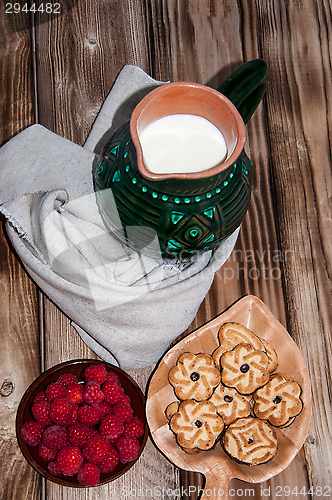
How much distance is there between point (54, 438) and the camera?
76 cm

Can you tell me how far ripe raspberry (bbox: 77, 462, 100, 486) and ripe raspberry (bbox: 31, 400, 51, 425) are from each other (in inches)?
4.1

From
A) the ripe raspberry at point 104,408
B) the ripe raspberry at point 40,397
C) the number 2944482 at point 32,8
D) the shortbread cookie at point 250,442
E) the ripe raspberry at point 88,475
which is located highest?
the number 2944482 at point 32,8

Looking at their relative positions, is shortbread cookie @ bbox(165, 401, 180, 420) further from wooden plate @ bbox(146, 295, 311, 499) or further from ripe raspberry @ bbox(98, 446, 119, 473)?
ripe raspberry @ bbox(98, 446, 119, 473)

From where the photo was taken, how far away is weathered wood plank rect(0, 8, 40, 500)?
2.71 ft

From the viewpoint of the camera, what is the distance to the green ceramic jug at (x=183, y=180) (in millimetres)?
550

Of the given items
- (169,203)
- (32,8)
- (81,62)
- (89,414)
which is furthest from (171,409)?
(32,8)

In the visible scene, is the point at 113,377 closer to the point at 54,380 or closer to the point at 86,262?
the point at 54,380

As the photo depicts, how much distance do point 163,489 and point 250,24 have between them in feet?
3.34

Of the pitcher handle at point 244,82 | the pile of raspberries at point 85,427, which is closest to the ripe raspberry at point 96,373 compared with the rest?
the pile of raspberries at point 85,427

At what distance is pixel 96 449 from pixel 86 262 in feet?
1.06

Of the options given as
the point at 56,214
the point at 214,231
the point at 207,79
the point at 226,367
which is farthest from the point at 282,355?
the point at 207,79

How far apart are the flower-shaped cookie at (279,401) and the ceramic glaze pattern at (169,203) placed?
34 centimetres

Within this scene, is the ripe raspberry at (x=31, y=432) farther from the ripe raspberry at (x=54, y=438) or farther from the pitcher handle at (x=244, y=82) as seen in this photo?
the pitcher handle at (x=244, y=82)

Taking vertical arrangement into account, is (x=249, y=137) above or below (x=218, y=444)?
above
